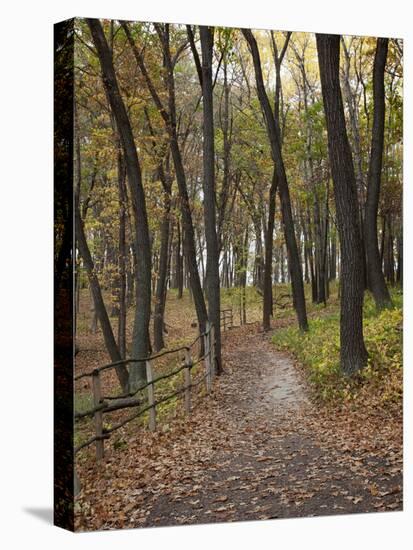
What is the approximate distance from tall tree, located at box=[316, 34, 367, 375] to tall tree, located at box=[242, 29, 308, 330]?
0.53 meters

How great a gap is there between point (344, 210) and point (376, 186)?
1.63 ft

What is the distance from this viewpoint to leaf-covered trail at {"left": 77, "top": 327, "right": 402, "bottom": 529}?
6.29 meters

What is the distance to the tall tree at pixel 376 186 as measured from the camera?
7.85m

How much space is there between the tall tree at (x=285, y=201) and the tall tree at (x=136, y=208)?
1.59 metres

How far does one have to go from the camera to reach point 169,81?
7016 mm

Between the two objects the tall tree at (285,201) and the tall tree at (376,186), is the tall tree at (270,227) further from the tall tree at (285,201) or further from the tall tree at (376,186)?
the tall tree at (376,186)

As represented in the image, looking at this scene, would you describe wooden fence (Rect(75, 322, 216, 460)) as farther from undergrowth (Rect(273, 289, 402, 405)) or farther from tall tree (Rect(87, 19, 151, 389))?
undergrowth (Rect(273, 289, 402, 405))

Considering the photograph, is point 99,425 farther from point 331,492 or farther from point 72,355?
point 331,492

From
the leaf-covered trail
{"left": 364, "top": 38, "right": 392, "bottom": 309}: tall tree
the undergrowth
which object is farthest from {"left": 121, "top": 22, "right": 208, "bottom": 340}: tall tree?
{"left": 364, "top": 38, "right": 392, "bottom": 309}: tall tree

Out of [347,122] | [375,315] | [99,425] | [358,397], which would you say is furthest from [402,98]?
[99,425]

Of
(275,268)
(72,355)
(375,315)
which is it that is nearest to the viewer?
(72,355)

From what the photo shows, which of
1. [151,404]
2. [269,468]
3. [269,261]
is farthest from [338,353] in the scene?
[151,404]

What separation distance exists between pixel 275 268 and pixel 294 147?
4.33 ft

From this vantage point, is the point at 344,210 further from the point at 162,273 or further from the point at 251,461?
the point at 251,461
